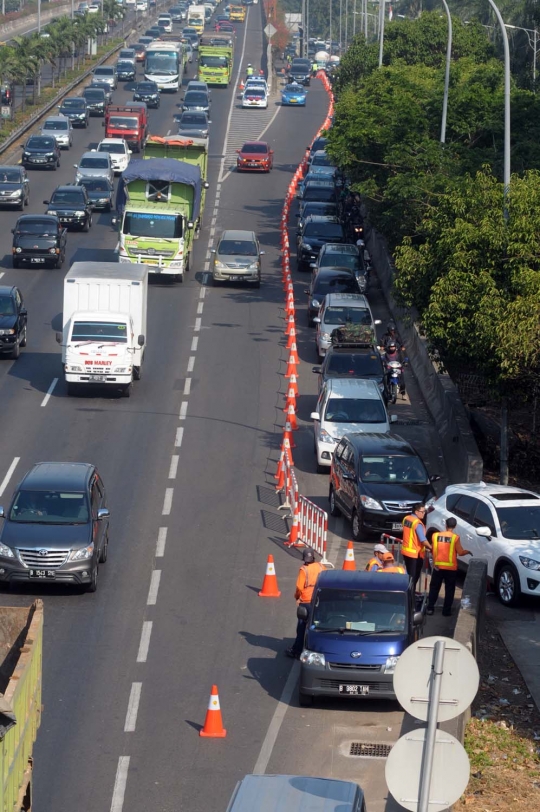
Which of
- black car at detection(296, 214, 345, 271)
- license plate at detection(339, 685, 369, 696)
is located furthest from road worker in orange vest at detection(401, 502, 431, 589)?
black car at detection(296, 214, 345, 271)

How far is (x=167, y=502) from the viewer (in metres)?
25.0

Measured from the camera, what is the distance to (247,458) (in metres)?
28.2

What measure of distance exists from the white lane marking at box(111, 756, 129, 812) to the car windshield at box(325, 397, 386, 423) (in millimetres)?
14588

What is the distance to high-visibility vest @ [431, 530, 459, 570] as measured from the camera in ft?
63.1

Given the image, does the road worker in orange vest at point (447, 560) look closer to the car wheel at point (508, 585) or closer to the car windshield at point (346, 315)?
the car wheel at point (508, 585)

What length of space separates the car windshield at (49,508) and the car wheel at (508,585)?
6.31m

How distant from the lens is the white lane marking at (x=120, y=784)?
13373 millimetres

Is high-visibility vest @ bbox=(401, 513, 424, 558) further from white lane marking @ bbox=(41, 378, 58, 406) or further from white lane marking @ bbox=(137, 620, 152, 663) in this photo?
white lane marking @ bbox=(41, 378, 58, 406)

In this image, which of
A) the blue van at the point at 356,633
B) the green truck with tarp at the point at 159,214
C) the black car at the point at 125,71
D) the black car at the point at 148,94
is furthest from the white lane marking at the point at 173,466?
the black car at the point at 125,71

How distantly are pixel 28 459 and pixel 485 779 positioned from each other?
1519cm

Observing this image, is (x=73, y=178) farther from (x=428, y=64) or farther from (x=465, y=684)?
(x=465, y=684)

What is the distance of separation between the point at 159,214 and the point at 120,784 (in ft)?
102

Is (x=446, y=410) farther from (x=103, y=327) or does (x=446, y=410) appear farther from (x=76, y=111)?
(x=76, y=111)

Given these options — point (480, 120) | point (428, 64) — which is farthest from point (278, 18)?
point (480, 120)
